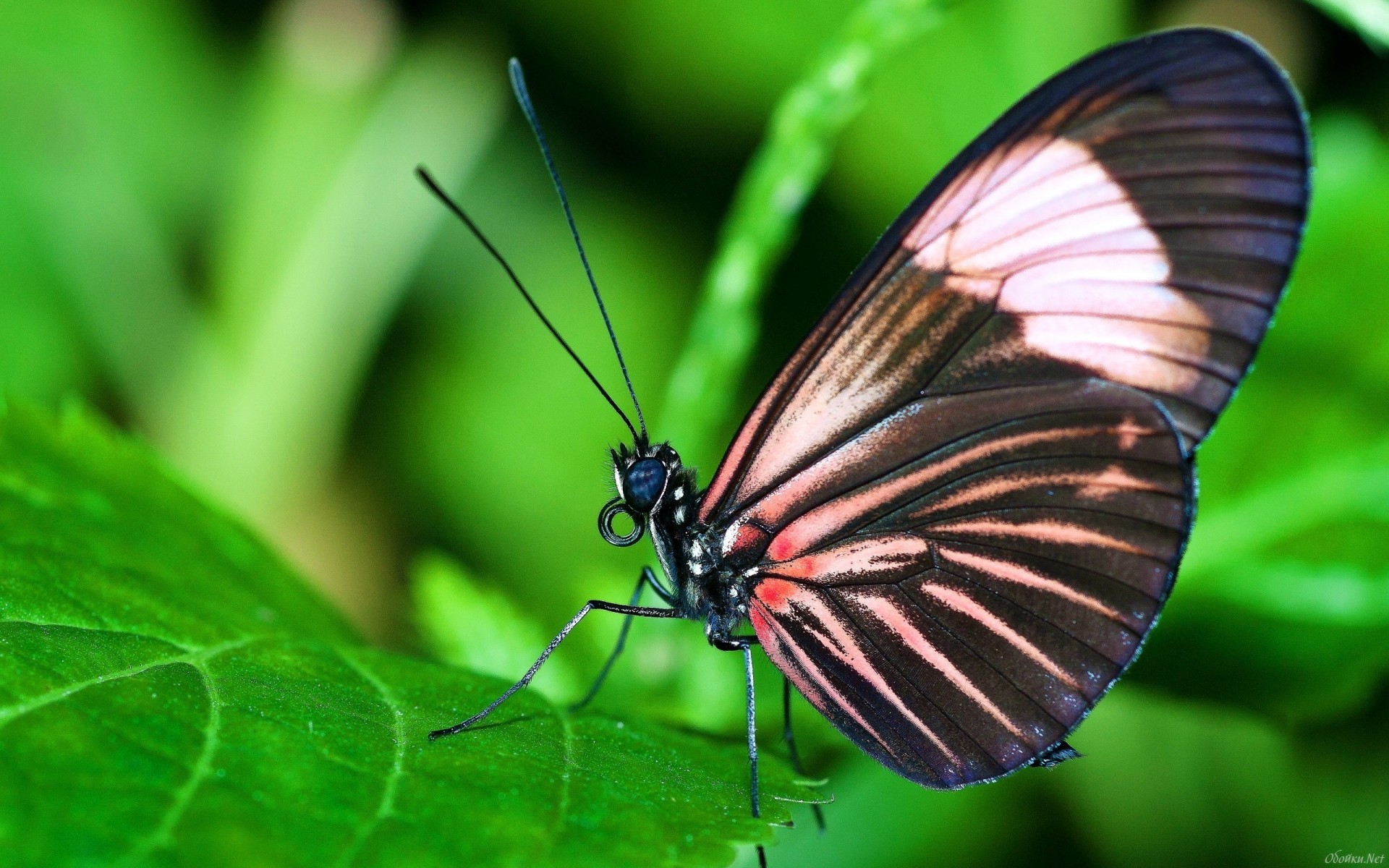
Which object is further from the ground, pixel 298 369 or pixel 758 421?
pixel 298 369

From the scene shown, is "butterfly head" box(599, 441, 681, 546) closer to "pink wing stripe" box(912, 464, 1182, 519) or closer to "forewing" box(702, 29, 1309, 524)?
"forewing" box(702, 29, 1309, 524)

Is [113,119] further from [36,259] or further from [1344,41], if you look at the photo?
[1344,41]

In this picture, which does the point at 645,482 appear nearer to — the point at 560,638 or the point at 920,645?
the point at 560,638

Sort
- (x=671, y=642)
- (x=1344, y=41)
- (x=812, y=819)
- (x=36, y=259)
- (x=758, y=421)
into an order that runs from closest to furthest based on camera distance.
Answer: (x=758, y=421) < (x=671, y=642) < (x=812, y=819) < (x=1344, y=41) < (x=36, y=259)

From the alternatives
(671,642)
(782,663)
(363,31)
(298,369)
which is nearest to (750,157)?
(363,31)

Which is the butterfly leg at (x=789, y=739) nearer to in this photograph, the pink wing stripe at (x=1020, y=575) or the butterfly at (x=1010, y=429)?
the butterfly at (x=1010, y=429)

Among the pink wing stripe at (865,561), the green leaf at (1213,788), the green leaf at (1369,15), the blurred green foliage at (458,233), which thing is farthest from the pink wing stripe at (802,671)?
the green leaf at (1369,15)
